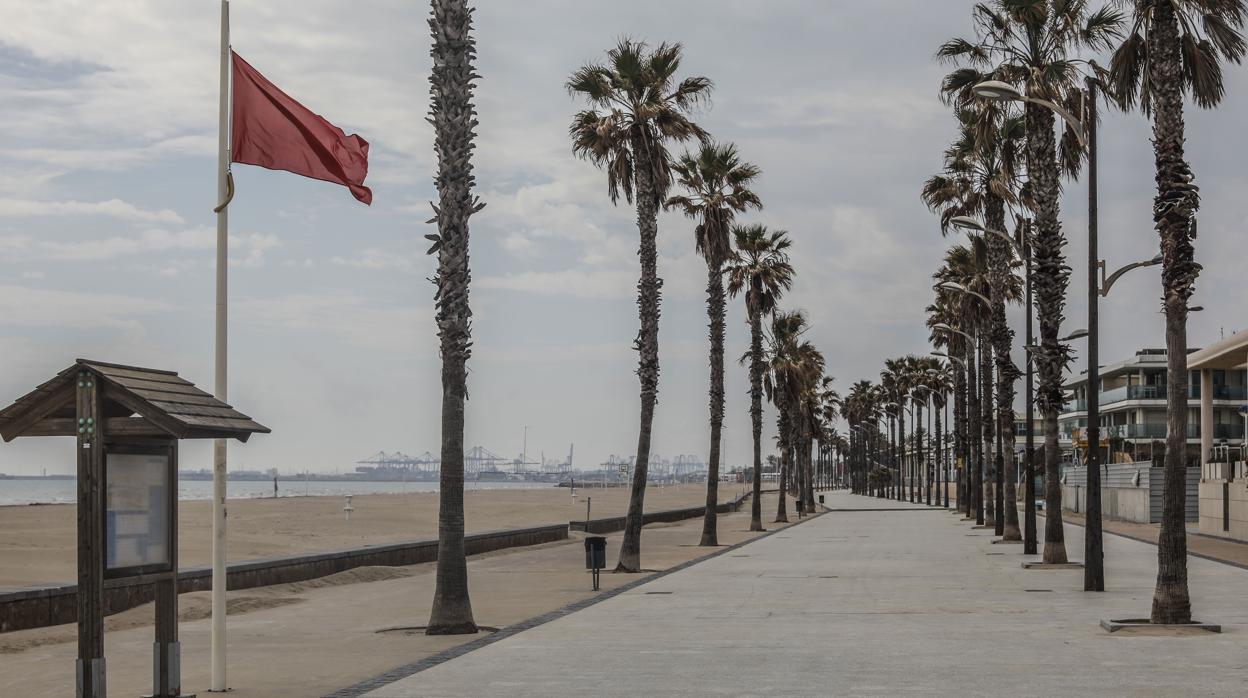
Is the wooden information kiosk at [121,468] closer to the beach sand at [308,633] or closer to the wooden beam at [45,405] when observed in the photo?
the wooden beam at [45,405]

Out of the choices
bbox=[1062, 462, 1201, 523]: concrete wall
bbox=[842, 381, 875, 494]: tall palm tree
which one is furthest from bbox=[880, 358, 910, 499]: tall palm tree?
bbox=[1062, 462, 1201, 523]: concrete wall

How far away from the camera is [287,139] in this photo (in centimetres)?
1392

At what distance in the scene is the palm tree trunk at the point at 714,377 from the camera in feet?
139

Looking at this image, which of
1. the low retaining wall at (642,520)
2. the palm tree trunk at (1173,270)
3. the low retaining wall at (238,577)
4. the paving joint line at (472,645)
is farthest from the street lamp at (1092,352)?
the low retaining wall at (642,520)

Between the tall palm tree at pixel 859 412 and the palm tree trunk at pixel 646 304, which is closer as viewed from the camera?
the palm tree trunk at pixel 646 304

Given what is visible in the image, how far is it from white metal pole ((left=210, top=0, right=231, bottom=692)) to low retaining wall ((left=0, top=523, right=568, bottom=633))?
858mm

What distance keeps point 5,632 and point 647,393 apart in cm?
1706

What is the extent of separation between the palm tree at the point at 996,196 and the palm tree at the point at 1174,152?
13.8m

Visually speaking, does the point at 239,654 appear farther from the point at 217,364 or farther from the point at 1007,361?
the point at 1007,361

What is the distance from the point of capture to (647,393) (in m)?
32.2

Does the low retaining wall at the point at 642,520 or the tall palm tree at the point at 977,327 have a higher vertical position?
the tall palm tree at the point at 977,327

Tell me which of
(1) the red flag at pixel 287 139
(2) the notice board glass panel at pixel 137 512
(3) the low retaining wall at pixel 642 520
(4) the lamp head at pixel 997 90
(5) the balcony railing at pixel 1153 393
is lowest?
(3) the low retaining wall at pixel 642 520

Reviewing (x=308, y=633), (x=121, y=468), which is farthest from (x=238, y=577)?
(x=121, y=468)

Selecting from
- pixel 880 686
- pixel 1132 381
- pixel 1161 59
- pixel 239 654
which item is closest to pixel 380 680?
pixel 239 654
